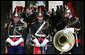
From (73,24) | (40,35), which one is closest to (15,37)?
(40,35)

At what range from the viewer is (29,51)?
→ 33.6 ft

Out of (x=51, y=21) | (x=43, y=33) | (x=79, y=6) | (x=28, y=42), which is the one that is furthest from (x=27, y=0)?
(x=43, y=33)

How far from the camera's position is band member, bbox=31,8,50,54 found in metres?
8.30

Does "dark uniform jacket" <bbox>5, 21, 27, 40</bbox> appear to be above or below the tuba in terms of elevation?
above

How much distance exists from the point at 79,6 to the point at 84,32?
4.75 ft

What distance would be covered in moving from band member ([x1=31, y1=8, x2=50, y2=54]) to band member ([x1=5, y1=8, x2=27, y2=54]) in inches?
14.2

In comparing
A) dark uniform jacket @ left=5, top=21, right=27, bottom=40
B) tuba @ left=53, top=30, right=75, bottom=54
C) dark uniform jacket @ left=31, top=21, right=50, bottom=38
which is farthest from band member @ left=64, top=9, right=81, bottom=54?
dark uniform jacket @ left=5, top=21, right=27, bottom=40

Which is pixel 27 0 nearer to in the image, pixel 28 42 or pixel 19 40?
pixel 28 42

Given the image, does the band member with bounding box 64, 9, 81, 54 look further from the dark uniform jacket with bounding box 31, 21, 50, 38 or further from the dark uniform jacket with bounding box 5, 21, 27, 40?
the dark uniform jacket with bounding box 5, 21, 27, 40

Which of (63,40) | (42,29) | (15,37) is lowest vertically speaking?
(63,40)

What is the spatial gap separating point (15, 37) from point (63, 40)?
1.58 m

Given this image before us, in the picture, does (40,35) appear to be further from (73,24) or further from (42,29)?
(73,24)

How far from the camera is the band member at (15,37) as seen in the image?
26.7ft

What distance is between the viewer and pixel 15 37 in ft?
26.8
